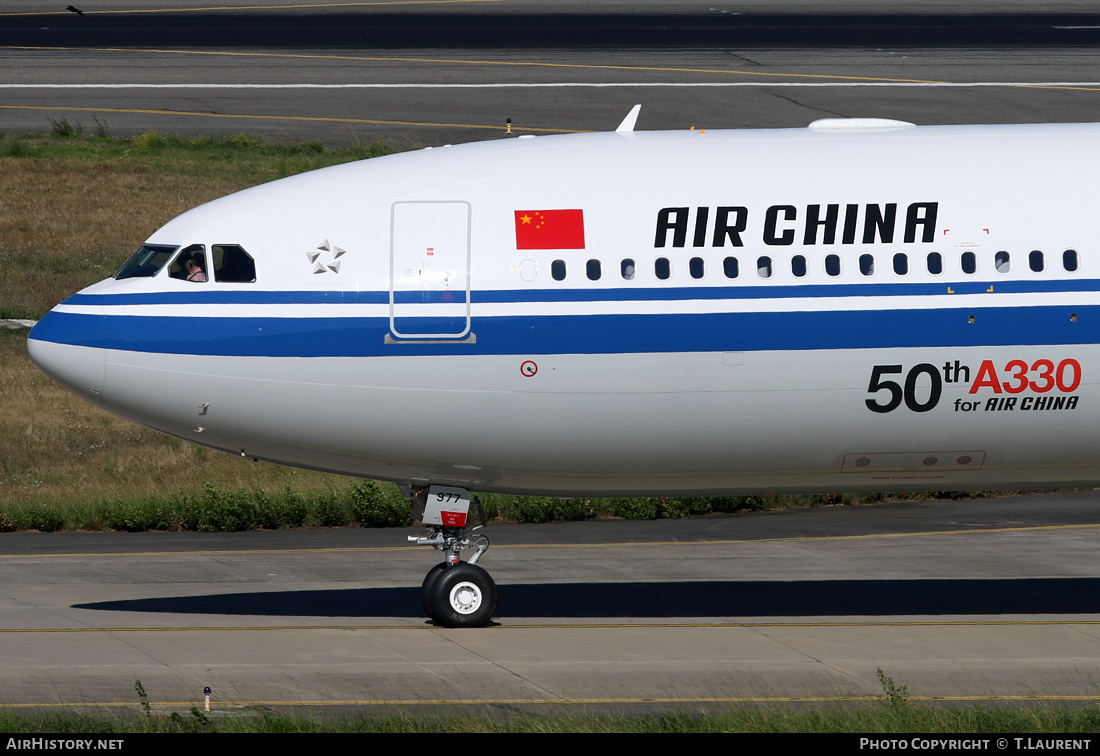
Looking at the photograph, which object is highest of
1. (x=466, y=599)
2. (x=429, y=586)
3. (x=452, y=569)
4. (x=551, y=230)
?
(x=551, y=230)

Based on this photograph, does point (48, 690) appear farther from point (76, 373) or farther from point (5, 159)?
point (5, 159)

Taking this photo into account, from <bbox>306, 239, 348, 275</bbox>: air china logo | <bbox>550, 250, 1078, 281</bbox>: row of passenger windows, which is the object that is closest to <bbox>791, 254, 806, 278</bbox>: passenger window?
<bbox>550, 250, 1078, 281</bbox>: row of passenger windows

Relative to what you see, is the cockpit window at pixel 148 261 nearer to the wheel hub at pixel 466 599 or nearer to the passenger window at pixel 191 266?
the passenger window at pixel 191 266

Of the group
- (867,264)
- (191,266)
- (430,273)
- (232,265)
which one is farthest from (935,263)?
(191,266)

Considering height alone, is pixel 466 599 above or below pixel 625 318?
below

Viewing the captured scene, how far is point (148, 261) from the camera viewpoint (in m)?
17.7

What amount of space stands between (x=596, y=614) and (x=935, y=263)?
6471mm

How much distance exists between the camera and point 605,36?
68750 mm

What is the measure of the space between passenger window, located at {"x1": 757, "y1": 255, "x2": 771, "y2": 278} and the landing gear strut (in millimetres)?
4444

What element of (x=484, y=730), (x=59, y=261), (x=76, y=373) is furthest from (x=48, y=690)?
(x=59, y=261)

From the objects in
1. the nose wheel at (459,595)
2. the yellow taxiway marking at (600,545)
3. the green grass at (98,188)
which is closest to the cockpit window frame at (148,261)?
the nose wheel at (459,595)

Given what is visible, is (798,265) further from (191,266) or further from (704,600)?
(191,266)

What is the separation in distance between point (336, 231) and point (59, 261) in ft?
92.7

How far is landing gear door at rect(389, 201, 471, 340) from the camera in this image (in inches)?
671
